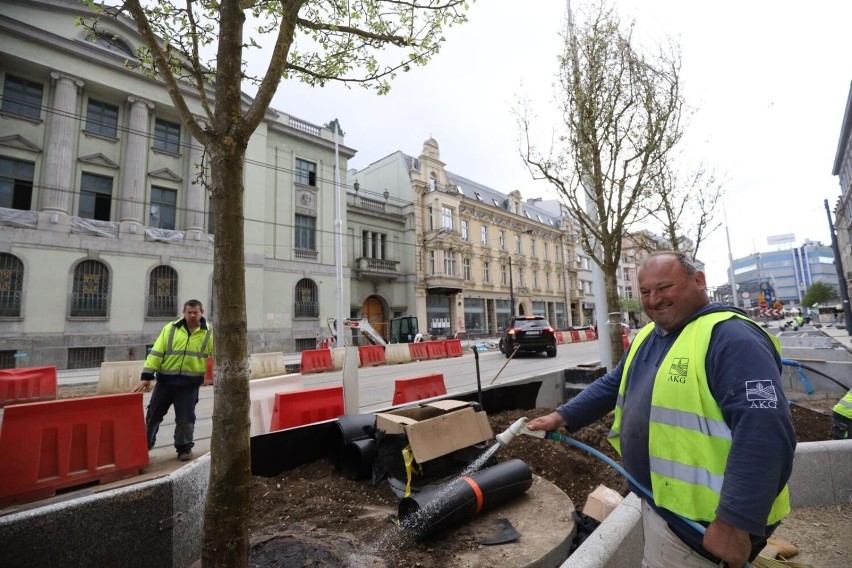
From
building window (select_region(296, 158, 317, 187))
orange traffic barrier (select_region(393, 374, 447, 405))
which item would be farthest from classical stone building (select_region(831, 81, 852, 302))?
orange traffic barrier (select_region(393, 374, 447, 405))

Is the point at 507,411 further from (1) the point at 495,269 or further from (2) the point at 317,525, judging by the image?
(1) the point at 495,269

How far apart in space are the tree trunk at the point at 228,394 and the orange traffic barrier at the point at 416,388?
4551mm

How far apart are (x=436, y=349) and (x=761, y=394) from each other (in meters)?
20.2

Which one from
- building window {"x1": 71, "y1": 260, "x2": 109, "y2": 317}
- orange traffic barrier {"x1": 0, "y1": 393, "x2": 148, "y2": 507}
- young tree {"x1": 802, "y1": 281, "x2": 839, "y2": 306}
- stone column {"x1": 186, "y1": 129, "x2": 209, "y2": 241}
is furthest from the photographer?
young tree {"x1": 802, "y1": 281, "x2": 839, "y2": 306}

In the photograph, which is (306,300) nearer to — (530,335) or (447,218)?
(530,335)

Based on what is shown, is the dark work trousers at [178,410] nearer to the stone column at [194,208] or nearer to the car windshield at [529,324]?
the car windshield at [529,324]

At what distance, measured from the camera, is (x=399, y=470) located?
3855mm

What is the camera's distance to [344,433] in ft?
14.4

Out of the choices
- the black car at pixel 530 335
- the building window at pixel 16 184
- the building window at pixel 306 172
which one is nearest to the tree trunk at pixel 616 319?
the black car at pixel 530 335

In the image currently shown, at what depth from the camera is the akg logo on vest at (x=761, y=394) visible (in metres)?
1.44

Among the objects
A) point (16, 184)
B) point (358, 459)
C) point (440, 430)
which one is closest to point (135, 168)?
point (16, 184)

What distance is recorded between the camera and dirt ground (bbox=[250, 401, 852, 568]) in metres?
2.84

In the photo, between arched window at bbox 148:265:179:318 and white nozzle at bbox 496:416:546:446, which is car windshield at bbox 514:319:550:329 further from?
arched window at bbox 148:265:179:318

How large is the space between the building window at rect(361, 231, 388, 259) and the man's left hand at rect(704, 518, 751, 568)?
3016 centimetres
